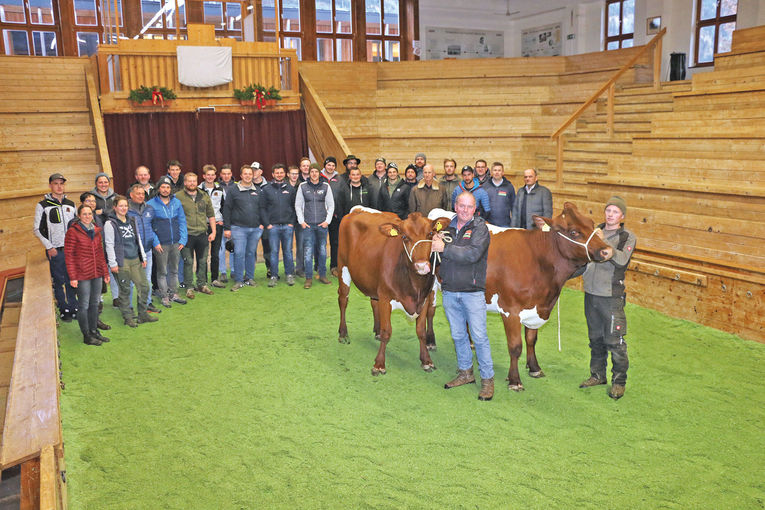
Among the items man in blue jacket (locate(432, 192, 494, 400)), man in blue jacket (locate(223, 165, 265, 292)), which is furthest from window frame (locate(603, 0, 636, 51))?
man in blue jacket (locate(432, 192, 494, 400))

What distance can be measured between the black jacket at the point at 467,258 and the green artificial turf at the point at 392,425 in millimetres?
922

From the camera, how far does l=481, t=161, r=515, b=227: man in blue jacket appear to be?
7598mm

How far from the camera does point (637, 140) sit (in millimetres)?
8008

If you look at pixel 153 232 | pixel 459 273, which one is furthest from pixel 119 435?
pixel 153 232

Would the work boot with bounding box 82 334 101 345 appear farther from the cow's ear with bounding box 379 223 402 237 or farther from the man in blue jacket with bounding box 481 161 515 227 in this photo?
the man in blue jacket with bounding box 481 161 515 227

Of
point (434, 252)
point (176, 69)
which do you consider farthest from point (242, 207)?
→ point (176, 69)

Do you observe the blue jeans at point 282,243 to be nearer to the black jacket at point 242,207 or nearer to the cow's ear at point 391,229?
the black jacket at point 242,207

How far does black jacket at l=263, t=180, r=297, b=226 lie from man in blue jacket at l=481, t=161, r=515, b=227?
2432 millimetres

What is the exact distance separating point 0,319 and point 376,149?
7.91 meters

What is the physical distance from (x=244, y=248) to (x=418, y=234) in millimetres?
3958

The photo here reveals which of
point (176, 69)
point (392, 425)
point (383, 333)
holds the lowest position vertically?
point (392, 425)

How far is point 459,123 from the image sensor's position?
12875mm

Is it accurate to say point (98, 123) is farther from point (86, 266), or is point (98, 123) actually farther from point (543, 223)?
point (543, 223)

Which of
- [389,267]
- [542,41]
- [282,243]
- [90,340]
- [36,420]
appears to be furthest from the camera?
[542,41]
